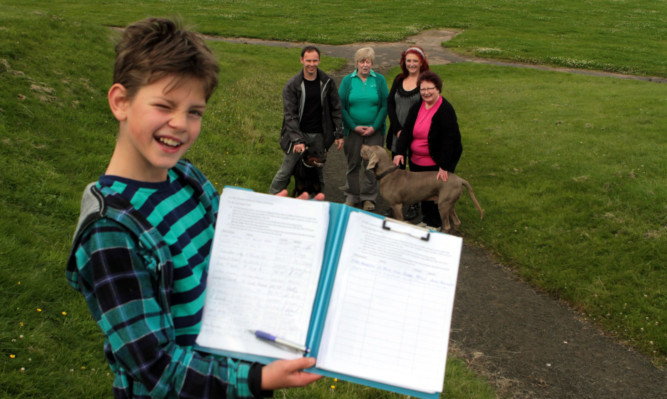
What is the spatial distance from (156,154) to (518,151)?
11.4m

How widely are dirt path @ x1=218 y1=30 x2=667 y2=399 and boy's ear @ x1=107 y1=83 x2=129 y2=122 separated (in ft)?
14.5

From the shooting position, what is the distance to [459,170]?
437 inches

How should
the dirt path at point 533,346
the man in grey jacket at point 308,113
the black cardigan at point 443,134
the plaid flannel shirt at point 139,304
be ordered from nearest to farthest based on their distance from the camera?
the plaid flannel shirt at point 139,304, the dirt path at point 533,346, the black cardigan at point 443,134, the man in grey jacket at point 308,113

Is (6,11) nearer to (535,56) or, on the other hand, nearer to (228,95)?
(228,95)

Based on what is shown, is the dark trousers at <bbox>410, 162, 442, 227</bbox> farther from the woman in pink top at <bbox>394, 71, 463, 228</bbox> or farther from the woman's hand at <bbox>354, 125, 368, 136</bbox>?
the woman's hand at <bbox>354, 125, 368, 136</bbox>

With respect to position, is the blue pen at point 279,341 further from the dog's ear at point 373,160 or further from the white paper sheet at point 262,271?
the dog's ear at point 373,160

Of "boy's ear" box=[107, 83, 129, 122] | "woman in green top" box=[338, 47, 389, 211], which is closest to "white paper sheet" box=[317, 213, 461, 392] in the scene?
"boy's ear" box=[107, 83, 129, 122]

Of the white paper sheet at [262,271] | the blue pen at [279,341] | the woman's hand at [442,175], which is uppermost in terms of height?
the white paper sheet at [262,271]

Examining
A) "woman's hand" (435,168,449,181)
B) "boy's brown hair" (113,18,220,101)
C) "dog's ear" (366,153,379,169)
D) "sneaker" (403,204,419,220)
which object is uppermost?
"boy's brown hair" (113,18,220,101)

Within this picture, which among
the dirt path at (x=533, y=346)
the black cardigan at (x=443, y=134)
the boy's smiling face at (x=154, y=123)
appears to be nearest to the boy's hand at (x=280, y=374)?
the boy's smiling face at (x=154, y=123)

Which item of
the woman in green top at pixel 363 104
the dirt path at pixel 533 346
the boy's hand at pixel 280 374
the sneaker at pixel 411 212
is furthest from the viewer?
the sneaker at pixel 411 212

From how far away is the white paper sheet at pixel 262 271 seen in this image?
1800 millimetres

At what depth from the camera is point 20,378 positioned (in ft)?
12.2

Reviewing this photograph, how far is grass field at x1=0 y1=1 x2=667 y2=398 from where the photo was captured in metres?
4.53
